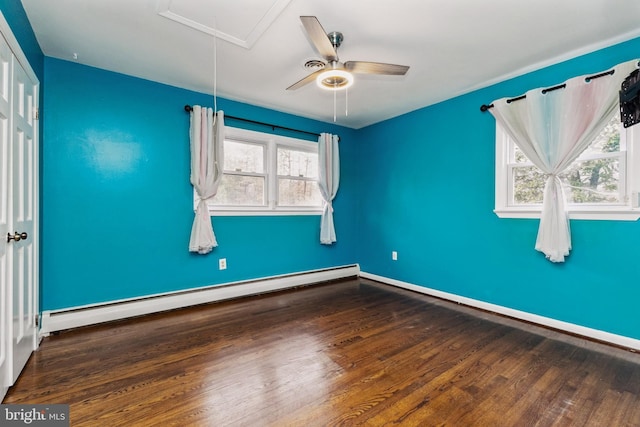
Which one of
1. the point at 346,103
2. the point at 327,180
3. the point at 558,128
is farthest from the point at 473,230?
the point at 346,103

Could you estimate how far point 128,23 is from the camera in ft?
6.98

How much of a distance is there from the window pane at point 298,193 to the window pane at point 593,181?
9.52 feet

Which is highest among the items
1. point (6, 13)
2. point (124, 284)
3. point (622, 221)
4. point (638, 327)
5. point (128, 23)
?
point (128, 23)

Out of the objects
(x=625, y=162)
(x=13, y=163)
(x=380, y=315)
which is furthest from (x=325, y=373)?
(x=625, y=162)

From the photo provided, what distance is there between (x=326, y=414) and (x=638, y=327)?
8.31ft

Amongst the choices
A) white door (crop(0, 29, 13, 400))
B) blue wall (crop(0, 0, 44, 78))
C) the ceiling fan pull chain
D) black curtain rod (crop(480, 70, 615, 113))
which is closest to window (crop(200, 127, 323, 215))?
the ceiling fan pull chain

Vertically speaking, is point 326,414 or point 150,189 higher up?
point 150,189

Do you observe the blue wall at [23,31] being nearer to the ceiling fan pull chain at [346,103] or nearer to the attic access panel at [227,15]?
the attic access panel at [227,15]

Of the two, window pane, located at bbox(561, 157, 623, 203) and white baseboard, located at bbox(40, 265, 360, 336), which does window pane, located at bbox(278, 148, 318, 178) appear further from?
window pane, located at bbox(561, 157, 623, 203)

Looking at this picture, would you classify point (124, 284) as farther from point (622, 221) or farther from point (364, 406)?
point (622, 221)

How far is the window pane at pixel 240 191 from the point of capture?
3.54 metres

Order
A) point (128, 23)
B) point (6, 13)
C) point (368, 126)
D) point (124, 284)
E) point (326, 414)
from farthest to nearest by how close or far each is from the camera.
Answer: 1. point (368, 126)
2. point (124, 284)
3. point (128, 23)
4. point (6, 13)
5. point (326, 414)

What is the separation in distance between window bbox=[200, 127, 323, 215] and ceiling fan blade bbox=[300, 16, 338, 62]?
1.92 metres

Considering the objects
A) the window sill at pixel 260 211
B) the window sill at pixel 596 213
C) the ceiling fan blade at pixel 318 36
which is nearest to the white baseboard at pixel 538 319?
the window sill at pixel 596 213
